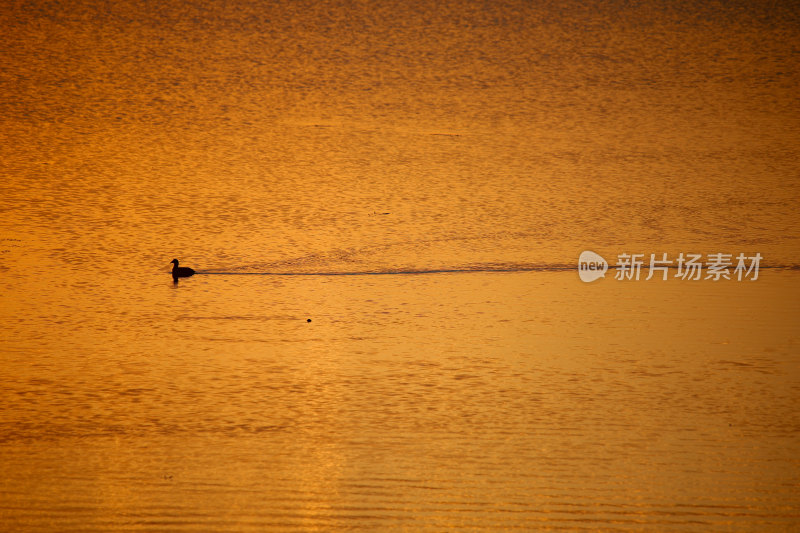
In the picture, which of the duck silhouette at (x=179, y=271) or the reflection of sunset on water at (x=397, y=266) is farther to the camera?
the duck silhouette at (x=179, y=271)

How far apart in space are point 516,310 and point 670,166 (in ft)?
4.40

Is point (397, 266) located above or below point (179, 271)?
above

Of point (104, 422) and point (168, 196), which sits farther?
point (168, 196)

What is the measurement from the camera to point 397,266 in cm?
286

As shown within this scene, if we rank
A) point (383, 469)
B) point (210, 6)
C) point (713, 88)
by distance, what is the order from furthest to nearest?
point (210, 6) < point (713, 88) < point (383, 469)

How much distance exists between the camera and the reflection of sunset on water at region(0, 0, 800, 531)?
1.62 meters

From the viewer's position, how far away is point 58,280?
2.71 meters

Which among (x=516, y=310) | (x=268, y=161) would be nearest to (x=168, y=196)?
(x=268, y=161)

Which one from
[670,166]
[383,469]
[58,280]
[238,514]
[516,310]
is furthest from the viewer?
[670,166]

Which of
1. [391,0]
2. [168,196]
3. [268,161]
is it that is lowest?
[168,196]

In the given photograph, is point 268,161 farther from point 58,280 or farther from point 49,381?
point 49,381

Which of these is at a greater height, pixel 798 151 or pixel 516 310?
pixel 798 151

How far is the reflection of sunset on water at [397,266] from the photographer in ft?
5.31

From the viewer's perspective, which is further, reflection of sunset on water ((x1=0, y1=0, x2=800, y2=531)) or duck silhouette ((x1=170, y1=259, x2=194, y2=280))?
duck silhouette ((x1=170, y1=259, x2=194, y2=280))
